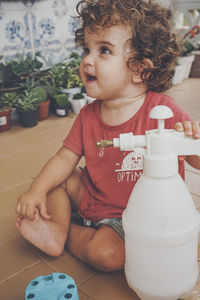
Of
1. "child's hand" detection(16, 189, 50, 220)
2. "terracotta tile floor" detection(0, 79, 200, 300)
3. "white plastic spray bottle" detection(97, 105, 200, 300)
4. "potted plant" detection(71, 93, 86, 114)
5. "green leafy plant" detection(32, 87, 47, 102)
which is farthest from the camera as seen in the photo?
"potted plant" detection(71, 93, 86, 114)

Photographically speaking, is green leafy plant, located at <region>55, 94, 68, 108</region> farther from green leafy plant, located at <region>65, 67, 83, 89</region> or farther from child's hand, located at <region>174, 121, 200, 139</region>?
child's hand, located at <region>174, 121, 200, 139</region>

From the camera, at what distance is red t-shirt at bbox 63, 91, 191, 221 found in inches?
41.5

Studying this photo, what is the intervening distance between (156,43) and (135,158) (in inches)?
13.3

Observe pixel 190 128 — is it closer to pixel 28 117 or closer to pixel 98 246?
pixel 98 246

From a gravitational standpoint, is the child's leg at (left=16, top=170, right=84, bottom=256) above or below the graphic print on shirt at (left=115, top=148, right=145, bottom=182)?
below

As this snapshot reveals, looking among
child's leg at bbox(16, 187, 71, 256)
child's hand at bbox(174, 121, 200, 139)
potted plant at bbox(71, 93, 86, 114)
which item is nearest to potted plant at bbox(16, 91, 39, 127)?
potted plant at bbox(71, 93, 86, 114)

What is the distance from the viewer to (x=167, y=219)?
702mm

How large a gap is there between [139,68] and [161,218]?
0.51m

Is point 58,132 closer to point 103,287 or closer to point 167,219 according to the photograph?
point 103,287

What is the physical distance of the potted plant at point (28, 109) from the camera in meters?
2.29

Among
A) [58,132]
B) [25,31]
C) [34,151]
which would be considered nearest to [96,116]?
[34,151]

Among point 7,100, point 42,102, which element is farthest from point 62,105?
point 7,100

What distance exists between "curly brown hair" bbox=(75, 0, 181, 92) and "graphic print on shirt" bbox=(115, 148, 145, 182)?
226 millimetres

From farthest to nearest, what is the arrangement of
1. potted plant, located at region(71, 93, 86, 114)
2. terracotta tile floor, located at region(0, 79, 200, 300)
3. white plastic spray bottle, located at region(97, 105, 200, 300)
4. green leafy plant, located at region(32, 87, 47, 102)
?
potted plant, located at region(71, 93, 86, 114), green leafy plant, located at region(32, 87, 47, 102), terracotta tile floor, located at region(0, 79, 200, 300), white plastic spray bottle, located at region(97, 105, 200, 300)
